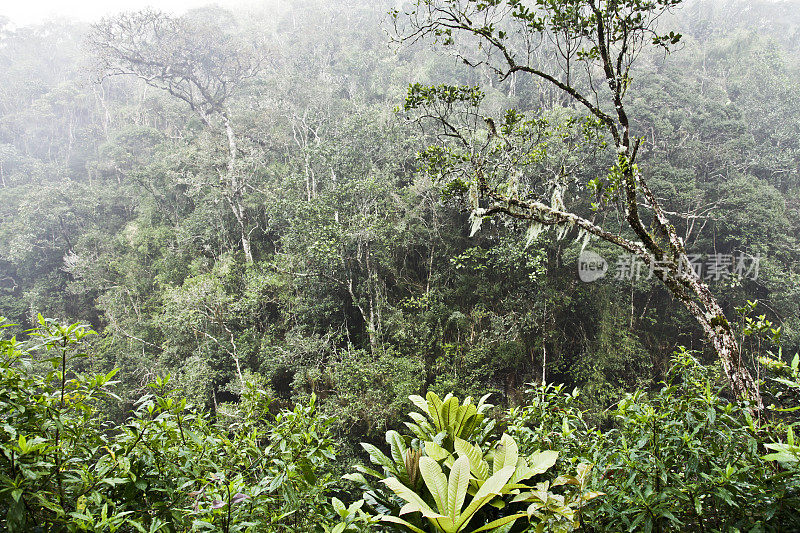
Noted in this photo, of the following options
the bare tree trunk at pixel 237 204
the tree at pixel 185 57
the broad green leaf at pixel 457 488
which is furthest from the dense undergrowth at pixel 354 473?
the tree at pixel 185 57

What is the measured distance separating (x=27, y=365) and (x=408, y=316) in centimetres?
702

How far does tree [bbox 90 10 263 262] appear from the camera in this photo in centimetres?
1172

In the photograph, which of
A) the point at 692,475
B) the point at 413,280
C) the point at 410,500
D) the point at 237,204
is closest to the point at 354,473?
the point at 410,500

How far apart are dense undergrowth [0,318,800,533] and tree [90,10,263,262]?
9649mm

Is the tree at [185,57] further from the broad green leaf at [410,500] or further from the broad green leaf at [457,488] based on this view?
the broad green leaf at [457,488]

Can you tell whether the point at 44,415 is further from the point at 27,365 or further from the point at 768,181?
the point at 768,181

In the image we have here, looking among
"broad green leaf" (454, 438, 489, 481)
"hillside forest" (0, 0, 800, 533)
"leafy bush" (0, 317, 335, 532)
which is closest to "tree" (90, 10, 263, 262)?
"hillside forest" (0, 0, 800, 533)

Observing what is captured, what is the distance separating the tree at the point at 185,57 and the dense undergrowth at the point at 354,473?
31.7ft

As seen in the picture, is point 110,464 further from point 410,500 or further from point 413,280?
point 413,280

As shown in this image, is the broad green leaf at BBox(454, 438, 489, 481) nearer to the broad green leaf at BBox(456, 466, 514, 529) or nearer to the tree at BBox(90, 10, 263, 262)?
the broad green leaf at BBox(456, 466, 514, 529)

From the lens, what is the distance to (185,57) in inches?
503

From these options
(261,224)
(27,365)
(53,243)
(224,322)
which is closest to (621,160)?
(27,365)

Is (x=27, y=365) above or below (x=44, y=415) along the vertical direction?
above

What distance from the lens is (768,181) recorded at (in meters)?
8.88
